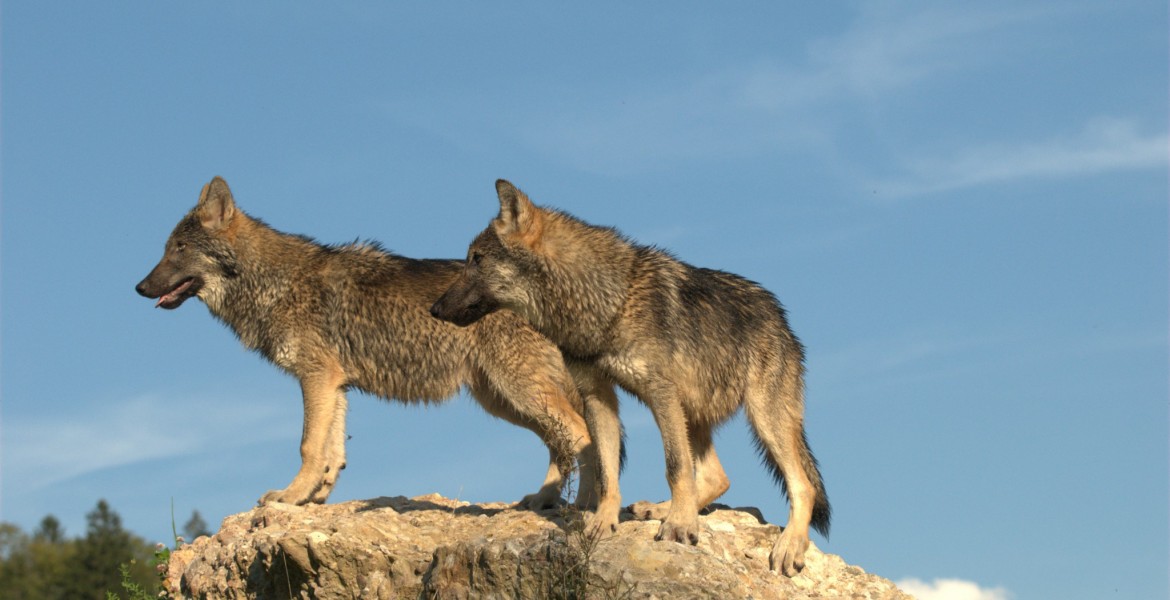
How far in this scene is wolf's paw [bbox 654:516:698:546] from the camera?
9578 millimetres

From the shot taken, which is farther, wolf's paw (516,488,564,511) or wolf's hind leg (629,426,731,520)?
wolf's paw (516,488,564,511)

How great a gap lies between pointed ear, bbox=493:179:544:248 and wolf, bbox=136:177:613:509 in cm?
176

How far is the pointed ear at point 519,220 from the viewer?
33.7 ft

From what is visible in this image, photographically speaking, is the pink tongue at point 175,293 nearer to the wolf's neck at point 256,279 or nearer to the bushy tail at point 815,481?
the wolf's neck at point 256,279

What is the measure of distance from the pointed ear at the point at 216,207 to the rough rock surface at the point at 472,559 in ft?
10.4

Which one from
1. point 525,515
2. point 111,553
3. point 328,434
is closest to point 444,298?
point 525,515

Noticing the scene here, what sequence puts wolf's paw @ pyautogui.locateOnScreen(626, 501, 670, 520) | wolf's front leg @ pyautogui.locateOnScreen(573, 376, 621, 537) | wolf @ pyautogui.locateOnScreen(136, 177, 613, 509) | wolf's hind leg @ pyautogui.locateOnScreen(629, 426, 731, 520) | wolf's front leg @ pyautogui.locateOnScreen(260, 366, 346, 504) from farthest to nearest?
wolf's front leg @ pyautogui.locateOnScreen(260, 366, 346, 504) < wolf @ pyautogui.locateOnScreen(136, 177, 613, 509) < wolf's hind leg @ pyautogui.locateOnScreen(629, 426, 731, 520) < wolf's paw @ pyautogui.locateOnScreen(626, 501, 670, 520) < wolf's front leg @ pyautogui.locateOnScreen(573, 376, 621, 537)

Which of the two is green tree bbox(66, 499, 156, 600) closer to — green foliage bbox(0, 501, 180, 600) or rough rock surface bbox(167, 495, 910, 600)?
green foliage bbox(0, 501, 180, 600)

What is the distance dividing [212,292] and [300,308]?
112cm

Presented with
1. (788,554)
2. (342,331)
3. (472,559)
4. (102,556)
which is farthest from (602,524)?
(102,556)

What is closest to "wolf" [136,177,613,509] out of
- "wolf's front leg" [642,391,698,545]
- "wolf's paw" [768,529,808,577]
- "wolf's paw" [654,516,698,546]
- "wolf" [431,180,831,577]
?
"wolf" [431,180,831,577]

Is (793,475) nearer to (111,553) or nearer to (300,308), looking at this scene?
(300,308)

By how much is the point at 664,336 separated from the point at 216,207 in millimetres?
5663

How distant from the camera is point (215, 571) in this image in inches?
448
